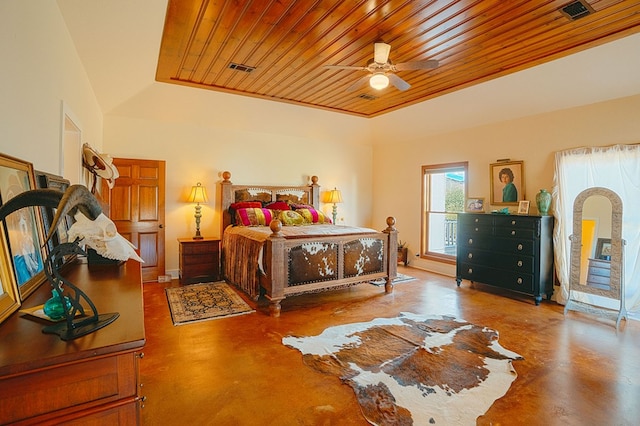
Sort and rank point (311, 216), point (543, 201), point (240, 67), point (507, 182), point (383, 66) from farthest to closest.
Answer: point (311, 216) < point (507, 182) < point (543, 201) < point (240, 67) < point (383, 66)

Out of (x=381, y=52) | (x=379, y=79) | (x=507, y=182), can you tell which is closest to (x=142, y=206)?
(x=379, y=79)

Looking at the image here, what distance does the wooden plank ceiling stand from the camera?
2799 millimetres

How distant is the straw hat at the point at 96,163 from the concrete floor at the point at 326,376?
1677mm

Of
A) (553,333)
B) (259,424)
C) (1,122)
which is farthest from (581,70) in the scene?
(1,122)

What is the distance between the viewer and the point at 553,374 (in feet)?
8.49

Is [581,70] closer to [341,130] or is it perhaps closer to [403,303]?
[403,303]

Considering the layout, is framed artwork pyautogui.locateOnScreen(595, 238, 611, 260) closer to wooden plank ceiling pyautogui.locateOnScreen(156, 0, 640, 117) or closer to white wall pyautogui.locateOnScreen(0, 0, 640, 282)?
white wall pyautogui.locateOnScreen(0, 0, 640, 282)

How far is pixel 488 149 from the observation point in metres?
5.32

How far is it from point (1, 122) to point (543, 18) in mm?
3913

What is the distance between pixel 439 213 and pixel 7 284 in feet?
20.3

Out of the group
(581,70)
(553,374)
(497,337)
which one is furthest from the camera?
(581,70)

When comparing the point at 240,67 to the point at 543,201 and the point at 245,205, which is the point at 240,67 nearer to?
the point at 245,205

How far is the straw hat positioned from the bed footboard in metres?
2.06

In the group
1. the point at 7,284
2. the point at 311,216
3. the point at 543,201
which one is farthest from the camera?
the point at 311,216
